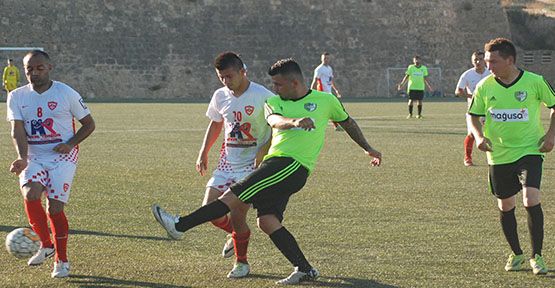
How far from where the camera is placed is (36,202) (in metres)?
7.75

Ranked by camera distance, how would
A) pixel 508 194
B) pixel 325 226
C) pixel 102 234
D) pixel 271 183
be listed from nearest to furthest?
pixel 271 183, pixel 508 194, pixel 102 234, pixel 325 226

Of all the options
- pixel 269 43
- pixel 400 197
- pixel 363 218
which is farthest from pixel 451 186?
pixel 269 43

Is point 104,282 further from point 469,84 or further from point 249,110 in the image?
point 469,84

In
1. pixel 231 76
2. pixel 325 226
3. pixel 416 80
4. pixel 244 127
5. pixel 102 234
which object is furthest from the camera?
pixel 416 80

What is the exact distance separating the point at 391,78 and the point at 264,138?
4677 centimetres

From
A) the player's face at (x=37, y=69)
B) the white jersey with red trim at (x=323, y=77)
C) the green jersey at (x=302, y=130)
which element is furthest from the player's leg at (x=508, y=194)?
the white jersey with red trim at (x=323, y=77)

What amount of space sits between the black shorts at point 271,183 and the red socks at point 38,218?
4.67 feet

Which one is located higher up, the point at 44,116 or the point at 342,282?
the point at 44,116

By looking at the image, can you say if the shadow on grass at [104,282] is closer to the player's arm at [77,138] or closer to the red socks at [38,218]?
the red socks at [38,218]

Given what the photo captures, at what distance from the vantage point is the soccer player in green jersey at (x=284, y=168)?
732 centimetres

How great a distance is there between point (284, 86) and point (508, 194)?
6.35 feet

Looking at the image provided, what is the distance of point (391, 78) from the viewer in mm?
54406

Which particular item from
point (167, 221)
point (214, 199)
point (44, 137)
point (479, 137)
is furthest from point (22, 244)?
point (479, 137)

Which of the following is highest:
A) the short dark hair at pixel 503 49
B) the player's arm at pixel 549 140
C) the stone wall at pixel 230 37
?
the short dark hair at pixel 503 49
